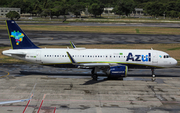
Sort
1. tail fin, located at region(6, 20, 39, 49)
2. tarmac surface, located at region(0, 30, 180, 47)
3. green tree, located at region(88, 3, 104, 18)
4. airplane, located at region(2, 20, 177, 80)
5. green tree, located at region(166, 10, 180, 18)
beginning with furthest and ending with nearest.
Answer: green tree, located at region(88, 3, 104, 18) → green tree, located at region(166, 10, 180, 18) → tarmac surface, located at region(0, 30, 180, 47) → tail fin, located at region(6, 20, 39, 49) → airplane, located at region(2, 20, 177, 80)

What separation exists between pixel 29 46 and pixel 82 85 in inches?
489

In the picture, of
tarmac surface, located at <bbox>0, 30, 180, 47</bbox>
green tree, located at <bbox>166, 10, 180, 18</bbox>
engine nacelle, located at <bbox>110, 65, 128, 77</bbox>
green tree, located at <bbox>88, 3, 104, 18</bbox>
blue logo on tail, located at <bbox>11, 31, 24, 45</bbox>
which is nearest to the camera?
engine nacelle, located at <bbox>110, 65, 128, 77</bbox>

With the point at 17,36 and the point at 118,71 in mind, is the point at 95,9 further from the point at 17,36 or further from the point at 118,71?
the point at 118,71

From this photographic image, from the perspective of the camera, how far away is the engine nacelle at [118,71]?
35.0 m

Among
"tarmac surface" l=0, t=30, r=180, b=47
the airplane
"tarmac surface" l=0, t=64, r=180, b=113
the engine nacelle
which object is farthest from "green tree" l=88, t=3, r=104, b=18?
the engine nacelle

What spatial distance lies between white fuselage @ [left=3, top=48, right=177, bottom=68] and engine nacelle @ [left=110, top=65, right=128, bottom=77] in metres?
2.77

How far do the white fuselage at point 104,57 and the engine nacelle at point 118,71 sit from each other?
277 cm

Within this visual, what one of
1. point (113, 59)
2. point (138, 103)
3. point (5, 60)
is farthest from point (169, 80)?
point (5, 60)

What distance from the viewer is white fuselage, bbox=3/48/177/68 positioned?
3791 centimetres

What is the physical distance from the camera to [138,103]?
27.4 meters

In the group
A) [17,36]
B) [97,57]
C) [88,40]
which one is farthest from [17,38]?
[88,40]

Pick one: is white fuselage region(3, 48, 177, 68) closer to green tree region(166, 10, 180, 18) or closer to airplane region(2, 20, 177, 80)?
airplane region(2, 20, 177, 80)

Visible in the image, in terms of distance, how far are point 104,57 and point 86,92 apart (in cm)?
892

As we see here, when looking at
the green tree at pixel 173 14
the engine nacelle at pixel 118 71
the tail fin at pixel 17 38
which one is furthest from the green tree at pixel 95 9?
the engine nacelle at pixel 118 71
